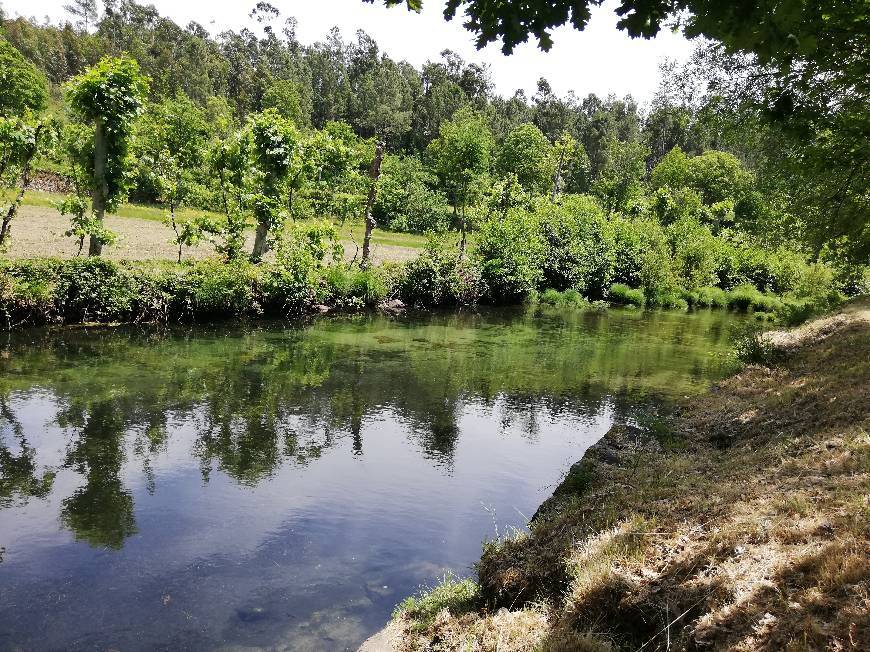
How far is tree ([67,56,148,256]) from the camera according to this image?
61.8 feet

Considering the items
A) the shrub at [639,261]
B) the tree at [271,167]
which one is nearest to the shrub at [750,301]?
the shrub at [639,261]

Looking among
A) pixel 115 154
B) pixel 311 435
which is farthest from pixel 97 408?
pixel 115 154

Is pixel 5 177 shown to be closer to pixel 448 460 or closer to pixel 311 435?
pixel 311 435

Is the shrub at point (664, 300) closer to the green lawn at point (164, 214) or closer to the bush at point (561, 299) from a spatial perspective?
the bush at point (561, 299)

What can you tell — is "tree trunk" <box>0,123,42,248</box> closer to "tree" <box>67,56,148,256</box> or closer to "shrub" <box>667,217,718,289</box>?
"tree" <box>67,56,148,256</box>

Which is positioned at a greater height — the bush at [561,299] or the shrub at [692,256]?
the shrub at [692,256]

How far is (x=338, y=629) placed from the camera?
20.9ft

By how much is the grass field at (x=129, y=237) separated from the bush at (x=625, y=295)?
1394 centimetres

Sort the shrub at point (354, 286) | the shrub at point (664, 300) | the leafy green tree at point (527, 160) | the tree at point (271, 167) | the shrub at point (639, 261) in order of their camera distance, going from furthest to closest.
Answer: the leafy green tree at point (527, 160)
the shrub at point (639, 261)
the shrub at point (664, 300)
the shrub at point (354, 286)
the tree at point (271, 167)

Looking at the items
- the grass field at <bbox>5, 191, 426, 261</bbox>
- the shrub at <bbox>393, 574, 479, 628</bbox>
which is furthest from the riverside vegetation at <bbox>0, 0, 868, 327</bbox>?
the shrub at <bbox>393, 574, 479, 628</bbox>

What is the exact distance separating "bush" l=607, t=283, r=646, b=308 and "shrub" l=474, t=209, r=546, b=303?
24.6 ft

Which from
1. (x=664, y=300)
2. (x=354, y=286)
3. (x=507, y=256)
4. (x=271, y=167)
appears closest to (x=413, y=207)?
(x=664, y=300)

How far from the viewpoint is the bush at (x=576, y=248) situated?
36.7 metres

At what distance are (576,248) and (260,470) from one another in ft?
97.8
